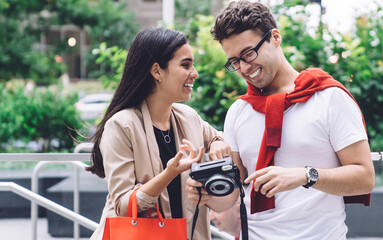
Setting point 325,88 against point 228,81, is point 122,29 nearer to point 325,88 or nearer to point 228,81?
point 228,81

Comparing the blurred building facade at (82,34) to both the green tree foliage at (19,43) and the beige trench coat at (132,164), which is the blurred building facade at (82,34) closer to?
the green tree foliage at (19,43)

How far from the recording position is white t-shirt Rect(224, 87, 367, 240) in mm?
1707

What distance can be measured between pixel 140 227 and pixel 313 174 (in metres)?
0.80

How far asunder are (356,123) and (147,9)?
103ft

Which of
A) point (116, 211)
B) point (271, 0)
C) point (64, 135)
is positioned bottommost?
point (64, 135)

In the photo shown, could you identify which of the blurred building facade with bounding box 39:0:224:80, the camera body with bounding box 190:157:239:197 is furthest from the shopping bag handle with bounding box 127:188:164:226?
the blurred building facade with bounding box 39:0:224:80

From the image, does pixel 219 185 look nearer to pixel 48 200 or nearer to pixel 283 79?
pixel 283 79

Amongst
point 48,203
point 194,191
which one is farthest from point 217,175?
point 48,203

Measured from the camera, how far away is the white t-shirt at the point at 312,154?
1.71 metres

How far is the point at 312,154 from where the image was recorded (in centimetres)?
176

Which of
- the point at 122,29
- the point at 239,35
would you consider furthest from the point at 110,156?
the point at 122,29

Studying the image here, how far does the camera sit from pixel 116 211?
1940 mm

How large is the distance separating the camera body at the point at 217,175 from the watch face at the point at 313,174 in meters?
0.30

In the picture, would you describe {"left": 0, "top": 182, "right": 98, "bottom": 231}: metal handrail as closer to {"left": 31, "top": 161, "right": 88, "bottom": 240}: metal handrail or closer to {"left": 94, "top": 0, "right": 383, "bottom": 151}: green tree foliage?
{"left": 31, "top": 161, "right": 88, "bottom": 240}: metal handrail
